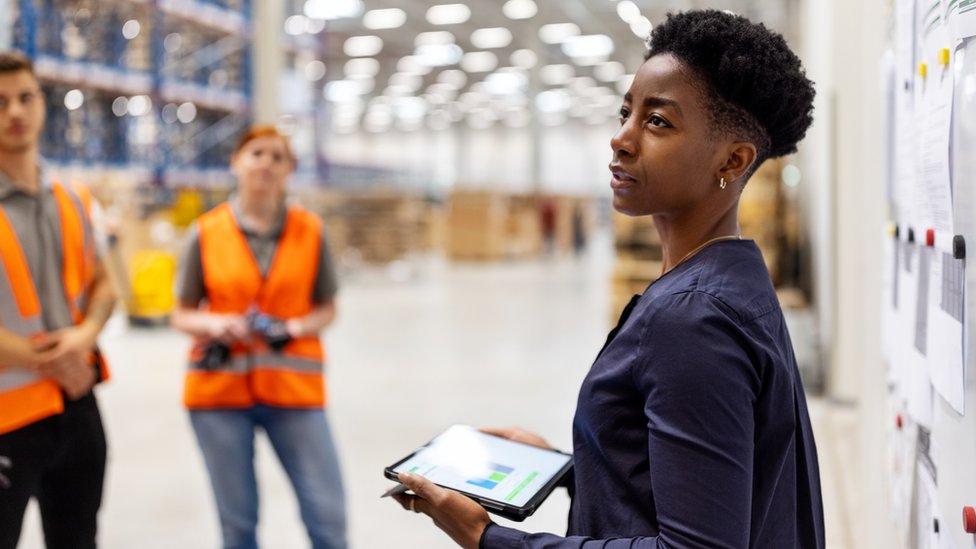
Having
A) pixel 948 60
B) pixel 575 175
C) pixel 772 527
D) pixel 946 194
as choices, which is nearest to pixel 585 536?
pixel 772 527

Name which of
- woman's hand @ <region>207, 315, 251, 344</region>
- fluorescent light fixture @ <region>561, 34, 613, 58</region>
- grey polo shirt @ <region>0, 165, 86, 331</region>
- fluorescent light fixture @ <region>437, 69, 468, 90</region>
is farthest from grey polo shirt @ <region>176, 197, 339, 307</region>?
fluorescent light fixture @ <region>437, 69, 468, 90</region>

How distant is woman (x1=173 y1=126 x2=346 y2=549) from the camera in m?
2.87

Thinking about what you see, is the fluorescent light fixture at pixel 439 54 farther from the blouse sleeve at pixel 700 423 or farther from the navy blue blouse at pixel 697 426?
the blouse sleeve at pixel 700 423

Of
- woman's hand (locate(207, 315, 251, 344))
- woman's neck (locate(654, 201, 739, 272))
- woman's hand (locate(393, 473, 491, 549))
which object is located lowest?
woman's hand (locate(393, 473, 491, 549))

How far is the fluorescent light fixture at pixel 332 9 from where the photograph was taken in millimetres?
17517

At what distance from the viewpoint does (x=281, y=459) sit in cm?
297

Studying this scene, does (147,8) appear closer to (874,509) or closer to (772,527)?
(874,509)

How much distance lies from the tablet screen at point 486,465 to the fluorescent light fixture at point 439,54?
27.5m

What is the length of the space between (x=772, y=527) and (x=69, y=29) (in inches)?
350

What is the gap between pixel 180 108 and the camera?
11789 mm

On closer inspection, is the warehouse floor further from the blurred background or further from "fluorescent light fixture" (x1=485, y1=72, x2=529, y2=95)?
"fluorescent light fixture" (x1=485, y1=72, x2=529, y2=95)

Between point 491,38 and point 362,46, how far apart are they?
4.20 meters

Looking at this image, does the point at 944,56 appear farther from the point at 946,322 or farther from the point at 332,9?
the point at 332,9

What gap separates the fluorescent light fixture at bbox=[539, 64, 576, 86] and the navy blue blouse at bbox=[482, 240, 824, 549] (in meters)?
30.5
